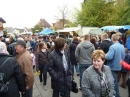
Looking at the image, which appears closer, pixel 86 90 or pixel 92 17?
pixel 86 90

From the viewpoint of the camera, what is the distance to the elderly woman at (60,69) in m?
4.04

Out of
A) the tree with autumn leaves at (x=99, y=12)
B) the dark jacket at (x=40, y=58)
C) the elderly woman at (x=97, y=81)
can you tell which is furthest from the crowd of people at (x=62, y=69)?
the tree with autumn leaves at (x=99, y=12)

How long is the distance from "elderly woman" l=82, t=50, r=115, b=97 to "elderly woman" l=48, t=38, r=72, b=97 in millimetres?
1069

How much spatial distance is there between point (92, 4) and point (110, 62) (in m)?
24.4

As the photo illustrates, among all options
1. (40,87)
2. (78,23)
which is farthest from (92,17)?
(40,87)

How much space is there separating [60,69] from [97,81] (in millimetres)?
1240

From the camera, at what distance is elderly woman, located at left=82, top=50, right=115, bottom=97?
118 inches

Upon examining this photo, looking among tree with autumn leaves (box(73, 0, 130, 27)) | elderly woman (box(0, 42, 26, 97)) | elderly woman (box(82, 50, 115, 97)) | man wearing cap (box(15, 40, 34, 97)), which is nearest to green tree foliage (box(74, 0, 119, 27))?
tree with autumn leaves (box(73, 0, 130, 27))

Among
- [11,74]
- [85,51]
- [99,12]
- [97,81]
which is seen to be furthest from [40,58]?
[99,12]

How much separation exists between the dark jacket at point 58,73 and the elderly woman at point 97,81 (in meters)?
1.07

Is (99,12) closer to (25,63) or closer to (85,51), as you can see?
(85,51)

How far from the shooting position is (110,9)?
1086 inches

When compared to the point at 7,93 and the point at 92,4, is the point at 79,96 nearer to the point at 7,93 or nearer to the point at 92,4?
the point at 7,93

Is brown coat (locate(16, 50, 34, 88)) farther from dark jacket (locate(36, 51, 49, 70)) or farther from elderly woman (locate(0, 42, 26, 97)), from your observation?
dark jacket (locate(36, 51, 49, 70))
